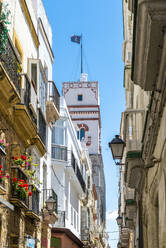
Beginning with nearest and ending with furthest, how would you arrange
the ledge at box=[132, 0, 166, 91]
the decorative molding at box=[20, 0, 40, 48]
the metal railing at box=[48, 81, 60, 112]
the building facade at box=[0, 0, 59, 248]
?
the ledge at box=[132, 0, 166, 91], the building facade at box=[0, 0, 59, 248], the decorative molding at box=[20, 0, 40, 48], the metal railing at box=[48, 81, 60, 112]

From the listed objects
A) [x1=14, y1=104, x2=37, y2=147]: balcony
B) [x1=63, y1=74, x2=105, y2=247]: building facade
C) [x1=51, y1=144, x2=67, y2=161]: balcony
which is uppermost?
[x1=63, y1=74, x2=105, y2=247]: building facade

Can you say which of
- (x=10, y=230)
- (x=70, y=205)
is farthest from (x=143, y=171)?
(x=70, y=205)

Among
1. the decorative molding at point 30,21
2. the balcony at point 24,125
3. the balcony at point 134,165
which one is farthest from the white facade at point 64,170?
the balcony at point 134,165

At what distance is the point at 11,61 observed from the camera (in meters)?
11.2

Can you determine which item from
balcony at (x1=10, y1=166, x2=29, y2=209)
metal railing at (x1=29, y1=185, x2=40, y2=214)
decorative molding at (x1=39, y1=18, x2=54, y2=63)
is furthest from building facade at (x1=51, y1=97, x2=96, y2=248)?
balcony at (x1=10, y1=166, x2=29, y2=209)

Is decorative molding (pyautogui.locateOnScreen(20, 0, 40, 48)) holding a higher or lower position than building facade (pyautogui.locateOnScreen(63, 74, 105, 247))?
lower

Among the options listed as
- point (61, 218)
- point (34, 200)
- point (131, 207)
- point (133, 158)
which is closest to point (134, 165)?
point (133, 158)

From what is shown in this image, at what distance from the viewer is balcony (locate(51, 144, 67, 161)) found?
26577mm

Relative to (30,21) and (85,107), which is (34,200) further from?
(85,107)

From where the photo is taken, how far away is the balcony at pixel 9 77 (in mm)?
10292

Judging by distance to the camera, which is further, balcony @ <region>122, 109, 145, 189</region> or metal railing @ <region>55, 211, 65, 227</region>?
metal railing @ <region>55, 211, 65, 227</region>

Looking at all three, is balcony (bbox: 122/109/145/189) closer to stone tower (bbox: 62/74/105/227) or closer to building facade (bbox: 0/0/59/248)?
building facade (bbox: 0/0/59/248)

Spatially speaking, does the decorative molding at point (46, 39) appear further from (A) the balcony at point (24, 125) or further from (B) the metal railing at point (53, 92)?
(A) the balcony at point (24, 125)

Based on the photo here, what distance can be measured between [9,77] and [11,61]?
0.63 m
